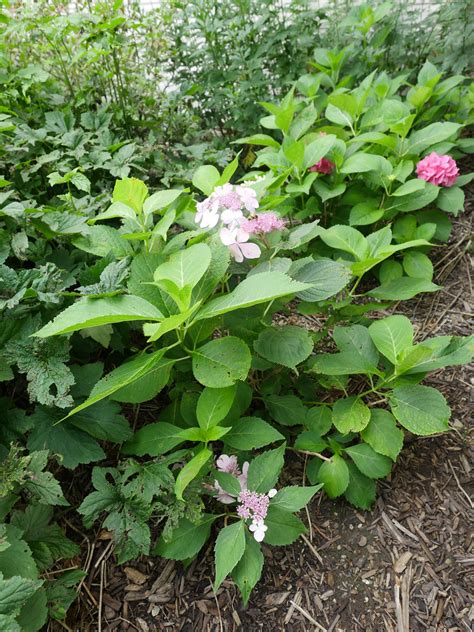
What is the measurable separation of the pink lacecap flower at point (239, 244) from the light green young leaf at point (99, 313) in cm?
23

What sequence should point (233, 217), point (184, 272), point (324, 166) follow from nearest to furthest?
point (184, 272)
point (233, 217)
point (324, 166)

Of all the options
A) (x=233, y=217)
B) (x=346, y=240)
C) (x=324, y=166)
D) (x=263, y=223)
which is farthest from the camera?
(x=324, y=166)

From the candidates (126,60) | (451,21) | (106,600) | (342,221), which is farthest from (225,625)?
(451,21)

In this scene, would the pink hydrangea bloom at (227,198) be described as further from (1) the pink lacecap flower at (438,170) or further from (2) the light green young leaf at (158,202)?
(1) the pink lacecap flower at (438,170)

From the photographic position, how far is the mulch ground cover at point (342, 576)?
1082mm

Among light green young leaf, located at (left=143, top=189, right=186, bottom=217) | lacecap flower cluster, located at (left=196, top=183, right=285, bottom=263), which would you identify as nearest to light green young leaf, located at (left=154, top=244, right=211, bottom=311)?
lacecap flower cluster, located at (left=196, top=183, right=285, bottom=263)

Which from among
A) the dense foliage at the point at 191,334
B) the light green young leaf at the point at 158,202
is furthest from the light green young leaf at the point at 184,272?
the light green young leaf at the point at 158,202

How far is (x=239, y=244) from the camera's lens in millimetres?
1109

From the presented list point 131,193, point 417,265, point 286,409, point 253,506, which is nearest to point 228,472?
point 253,506

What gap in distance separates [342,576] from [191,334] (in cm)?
66

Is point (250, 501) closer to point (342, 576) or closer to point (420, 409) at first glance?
point (342, 576)

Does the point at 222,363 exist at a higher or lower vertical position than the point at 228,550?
higher

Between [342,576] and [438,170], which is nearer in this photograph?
[342,576]

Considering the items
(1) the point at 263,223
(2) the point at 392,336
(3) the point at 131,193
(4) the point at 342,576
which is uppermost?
(3) the point at 131,193
